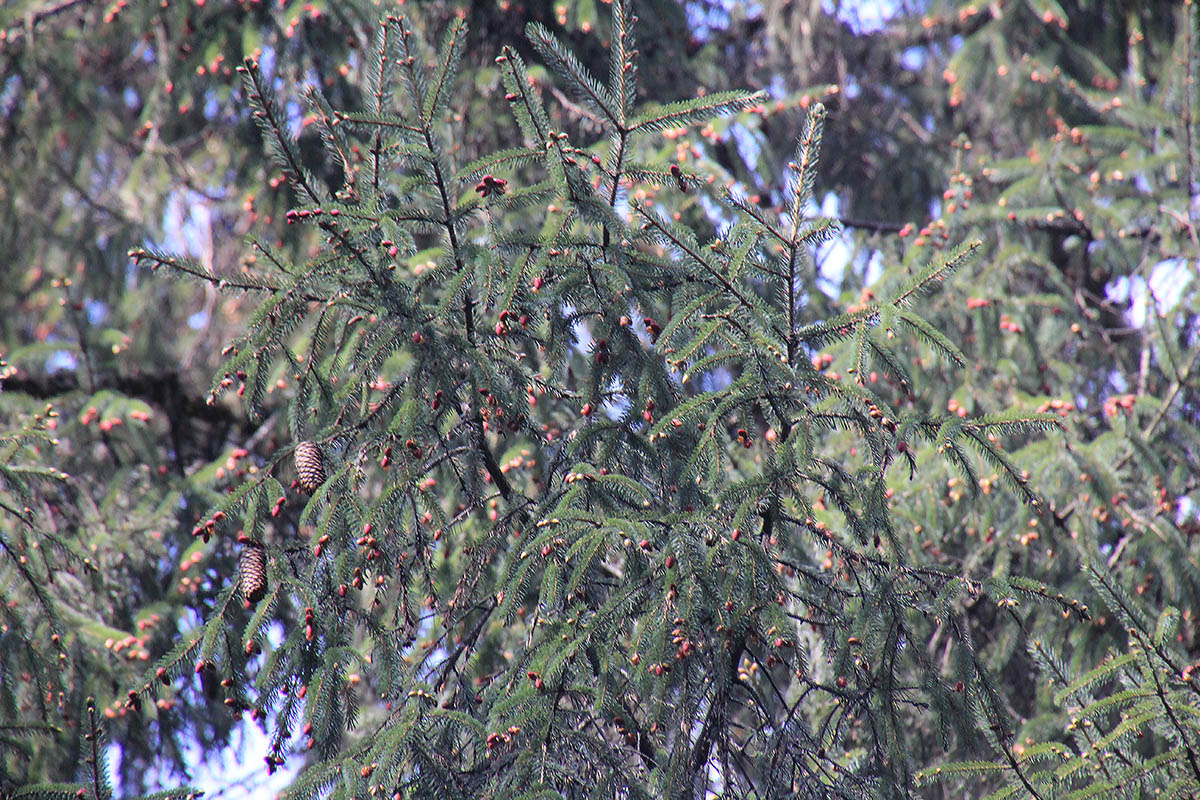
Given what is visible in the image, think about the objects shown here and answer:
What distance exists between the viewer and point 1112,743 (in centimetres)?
310

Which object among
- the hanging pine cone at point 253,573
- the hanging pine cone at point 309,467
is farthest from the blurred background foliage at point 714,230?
the hanging pine cone at point 253,573

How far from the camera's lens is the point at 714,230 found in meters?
5.74

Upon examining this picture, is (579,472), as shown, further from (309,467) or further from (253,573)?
(253,573)

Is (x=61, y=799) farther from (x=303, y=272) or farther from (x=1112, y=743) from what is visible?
(x=1112, y=743)

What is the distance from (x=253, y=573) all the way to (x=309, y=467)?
0.31 metres

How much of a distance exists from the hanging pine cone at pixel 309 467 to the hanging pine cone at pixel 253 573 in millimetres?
212

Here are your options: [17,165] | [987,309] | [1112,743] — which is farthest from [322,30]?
[1112,743]

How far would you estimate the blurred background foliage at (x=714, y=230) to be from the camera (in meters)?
4.48

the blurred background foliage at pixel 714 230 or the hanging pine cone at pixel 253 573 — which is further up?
the blurred background foliage at pixel 714 230

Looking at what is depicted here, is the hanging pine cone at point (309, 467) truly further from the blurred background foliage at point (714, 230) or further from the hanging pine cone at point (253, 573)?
the blurred background foliage at point (714, 230)

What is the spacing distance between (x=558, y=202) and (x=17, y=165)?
552 cm

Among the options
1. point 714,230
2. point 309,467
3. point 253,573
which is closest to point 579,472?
point 309,467

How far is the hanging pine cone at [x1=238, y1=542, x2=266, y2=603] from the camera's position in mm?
2812

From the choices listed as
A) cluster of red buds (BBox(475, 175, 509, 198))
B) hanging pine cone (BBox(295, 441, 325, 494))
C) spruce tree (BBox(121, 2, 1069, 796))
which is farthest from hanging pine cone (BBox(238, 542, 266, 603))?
cluster of red buds (BBox(475, 175, 509, 198))
